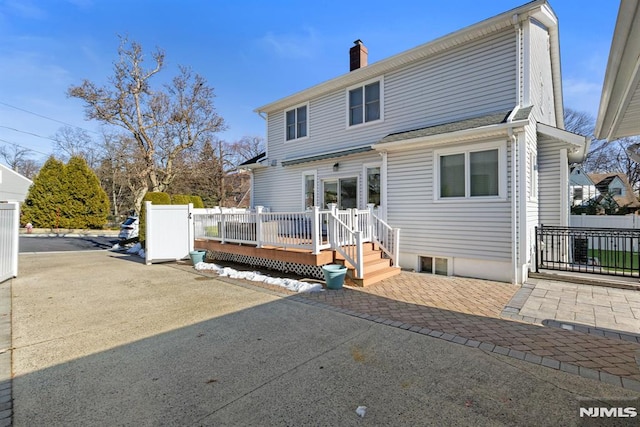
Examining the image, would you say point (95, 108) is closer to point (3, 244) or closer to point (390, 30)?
point (3, 244)

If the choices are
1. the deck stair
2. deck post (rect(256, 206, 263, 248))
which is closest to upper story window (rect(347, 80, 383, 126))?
the deck stair

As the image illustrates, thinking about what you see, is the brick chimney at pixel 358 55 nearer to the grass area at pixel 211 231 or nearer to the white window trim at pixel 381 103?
the white window trim at pixel 381 103

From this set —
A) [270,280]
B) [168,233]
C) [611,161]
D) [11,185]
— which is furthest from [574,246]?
[611,161]

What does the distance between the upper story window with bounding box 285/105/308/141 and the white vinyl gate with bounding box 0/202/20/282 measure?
8.66m

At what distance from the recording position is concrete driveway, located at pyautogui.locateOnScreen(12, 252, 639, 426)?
2.46 m

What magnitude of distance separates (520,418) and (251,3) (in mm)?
13167

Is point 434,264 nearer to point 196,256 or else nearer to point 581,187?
point 196,256

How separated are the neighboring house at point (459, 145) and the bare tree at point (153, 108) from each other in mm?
16153

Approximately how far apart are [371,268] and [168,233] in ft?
23.2

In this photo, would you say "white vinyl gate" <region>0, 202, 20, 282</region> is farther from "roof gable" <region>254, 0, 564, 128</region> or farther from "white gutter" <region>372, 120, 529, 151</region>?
"white gutter" <region>372, 120, 529, 151</region>

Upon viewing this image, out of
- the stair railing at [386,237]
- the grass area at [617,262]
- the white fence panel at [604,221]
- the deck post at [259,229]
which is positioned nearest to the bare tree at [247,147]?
A: the deck post at [259,229]

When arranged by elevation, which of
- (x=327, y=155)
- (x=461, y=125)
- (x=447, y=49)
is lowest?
(x=327, y=155)

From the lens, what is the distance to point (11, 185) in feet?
24.2

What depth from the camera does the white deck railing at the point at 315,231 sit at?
707 centimetres
